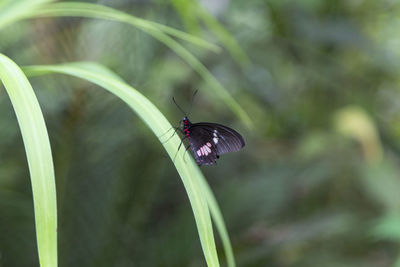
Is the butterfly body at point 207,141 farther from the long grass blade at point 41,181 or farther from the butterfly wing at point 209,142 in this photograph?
the long grass blade at point 41,181

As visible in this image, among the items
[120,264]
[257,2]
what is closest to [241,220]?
[120,264]

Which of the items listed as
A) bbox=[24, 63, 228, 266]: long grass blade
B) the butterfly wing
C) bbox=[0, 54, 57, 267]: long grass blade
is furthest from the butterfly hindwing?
bbox=[0, 54, 57, 267]: long grass blade

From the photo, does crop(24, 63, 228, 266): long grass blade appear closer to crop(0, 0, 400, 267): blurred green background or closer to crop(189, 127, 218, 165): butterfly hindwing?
crop(189, 127, 218, 165): butterfly hindwing

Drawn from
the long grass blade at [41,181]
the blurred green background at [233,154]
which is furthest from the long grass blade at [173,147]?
the blurred green background at [233,154]

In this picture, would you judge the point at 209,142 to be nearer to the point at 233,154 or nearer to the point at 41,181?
the point at 41,181

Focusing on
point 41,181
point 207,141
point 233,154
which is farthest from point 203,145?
point 233,154

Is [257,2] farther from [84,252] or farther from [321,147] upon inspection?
[84,252]
